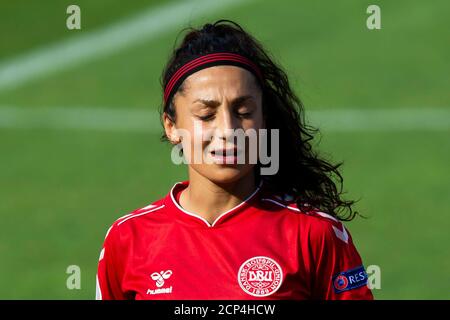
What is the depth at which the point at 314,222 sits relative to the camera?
5.68 metres

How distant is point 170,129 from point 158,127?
8499mm

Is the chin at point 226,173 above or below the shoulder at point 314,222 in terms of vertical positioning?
above

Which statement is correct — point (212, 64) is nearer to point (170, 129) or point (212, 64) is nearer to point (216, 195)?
point (170, 129)

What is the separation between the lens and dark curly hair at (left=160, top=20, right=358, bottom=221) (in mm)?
5938

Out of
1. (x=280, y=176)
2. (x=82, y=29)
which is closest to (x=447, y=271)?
(x=280, y=176)

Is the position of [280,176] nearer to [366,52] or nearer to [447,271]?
[447,271]

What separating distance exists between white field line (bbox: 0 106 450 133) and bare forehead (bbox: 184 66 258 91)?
8430mm

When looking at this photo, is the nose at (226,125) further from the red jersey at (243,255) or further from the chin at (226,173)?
the red jersey at (243,255)

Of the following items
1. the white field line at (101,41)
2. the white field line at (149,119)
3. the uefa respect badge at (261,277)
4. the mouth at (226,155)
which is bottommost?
the uefa respect badge at (261,277)

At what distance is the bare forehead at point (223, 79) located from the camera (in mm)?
5668

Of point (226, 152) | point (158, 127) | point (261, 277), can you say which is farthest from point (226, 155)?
point (158, 127)

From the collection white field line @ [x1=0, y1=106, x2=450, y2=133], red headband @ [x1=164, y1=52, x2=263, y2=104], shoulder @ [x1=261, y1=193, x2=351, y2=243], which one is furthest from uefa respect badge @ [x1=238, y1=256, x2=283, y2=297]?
white field line @ [x1=0, y1=106, x2=450, y2=133]

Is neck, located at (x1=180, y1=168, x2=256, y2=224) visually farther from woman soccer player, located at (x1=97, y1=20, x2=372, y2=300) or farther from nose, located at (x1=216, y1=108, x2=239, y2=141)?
nose, located at (x1=216, y1=108, x2=239, y2=141)

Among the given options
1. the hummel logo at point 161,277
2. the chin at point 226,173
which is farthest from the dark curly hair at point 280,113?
the hummel logo at point 161,277
